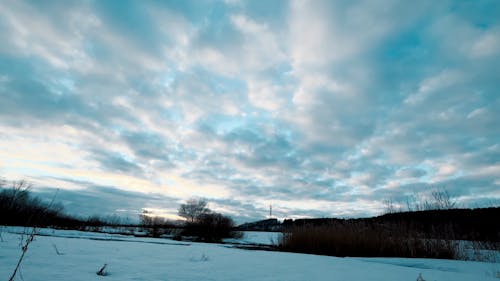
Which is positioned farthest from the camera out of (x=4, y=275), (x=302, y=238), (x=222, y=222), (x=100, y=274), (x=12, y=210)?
(x=222, y=222)

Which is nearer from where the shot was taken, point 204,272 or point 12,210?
point 204,272

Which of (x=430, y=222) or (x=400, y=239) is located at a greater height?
(x=430, y=222)

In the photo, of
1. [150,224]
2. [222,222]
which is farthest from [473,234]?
[150,224]

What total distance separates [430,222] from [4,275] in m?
11.6

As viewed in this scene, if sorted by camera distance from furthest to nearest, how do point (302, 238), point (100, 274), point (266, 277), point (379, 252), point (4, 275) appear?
point (302, 238), point (379, 252), point (266, 277), point (100, 274), point (4, 275)

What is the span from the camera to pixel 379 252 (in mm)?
9289

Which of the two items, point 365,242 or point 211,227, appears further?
point 211,227

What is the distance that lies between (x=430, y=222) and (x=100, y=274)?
11061 millimetres

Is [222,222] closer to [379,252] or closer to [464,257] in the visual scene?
[379,252]

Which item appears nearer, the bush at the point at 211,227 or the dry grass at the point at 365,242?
the dry grass at the point at 365,242

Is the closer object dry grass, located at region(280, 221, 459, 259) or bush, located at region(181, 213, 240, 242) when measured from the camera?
dry grass, located at region(280, 221, 459, 259)

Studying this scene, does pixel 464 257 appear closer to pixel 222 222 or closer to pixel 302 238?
pixel 302 238

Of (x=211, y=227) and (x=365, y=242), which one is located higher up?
(x=365, y=242)

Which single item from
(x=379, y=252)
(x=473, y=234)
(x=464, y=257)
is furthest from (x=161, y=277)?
(x=473, y=234)
